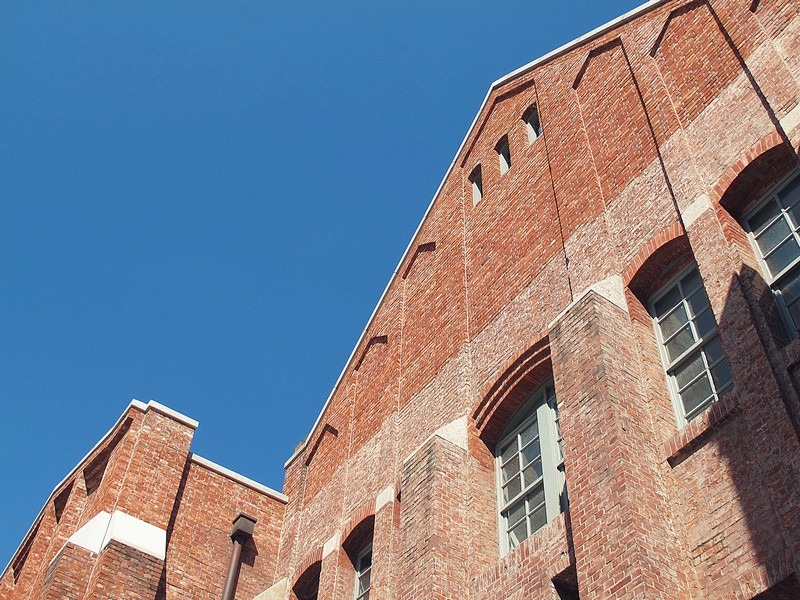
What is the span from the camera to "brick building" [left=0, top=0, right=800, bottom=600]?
7.88 m

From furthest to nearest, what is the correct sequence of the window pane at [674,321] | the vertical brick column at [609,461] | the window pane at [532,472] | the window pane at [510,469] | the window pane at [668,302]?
the window pane at [510,469]
the window pane at [532,472]
the window pane at [668,302]
the window pane at [674,321]
the vertical brick column at [609,461]

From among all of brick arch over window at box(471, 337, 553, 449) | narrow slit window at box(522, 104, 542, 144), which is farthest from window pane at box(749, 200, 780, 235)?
narrow slit window at box(522, 104, 542, 144)

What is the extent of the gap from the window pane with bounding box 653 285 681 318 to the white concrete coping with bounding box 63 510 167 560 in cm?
894

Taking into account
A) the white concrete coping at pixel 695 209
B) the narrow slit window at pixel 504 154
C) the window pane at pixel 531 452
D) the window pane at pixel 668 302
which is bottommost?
the window pane at pixel 531 452

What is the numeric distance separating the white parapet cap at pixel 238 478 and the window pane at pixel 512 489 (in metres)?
7.07

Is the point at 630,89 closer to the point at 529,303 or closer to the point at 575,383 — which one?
the point at 529,303

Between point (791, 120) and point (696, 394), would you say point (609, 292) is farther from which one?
point (791, 120)

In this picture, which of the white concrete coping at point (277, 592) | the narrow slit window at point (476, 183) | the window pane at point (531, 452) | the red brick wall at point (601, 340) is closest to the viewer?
the red brick wall at point (601, 340)

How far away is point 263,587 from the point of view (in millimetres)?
15578

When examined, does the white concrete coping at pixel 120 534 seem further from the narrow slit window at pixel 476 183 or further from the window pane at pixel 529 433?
the narrow slit window at pixel 476 183

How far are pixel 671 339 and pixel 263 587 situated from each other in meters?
9.22

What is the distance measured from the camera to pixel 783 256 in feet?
28.8

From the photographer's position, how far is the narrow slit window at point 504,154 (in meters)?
15.5

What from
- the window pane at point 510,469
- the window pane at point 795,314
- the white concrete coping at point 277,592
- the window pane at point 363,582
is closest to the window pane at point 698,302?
the window pane at point 795,314
